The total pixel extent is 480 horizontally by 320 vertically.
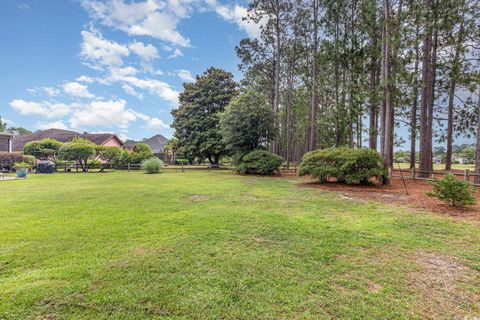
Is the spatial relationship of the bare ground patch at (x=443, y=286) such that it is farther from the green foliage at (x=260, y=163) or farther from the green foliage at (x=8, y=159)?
the green foliage at (x=8, y=159)

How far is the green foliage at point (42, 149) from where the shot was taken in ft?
69.9

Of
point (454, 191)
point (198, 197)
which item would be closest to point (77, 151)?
point (198, 197)

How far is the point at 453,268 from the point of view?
3111 millimetres

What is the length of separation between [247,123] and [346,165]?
7.98 metres

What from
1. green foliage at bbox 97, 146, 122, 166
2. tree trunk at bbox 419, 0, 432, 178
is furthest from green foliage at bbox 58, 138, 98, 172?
tree trunk at bbox 419, 0, 432, 178

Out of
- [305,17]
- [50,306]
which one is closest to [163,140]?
[305,17]

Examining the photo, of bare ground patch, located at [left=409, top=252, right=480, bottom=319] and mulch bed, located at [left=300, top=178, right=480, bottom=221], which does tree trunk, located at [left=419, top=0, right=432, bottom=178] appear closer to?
mulch bed, located at [left=300, top=178, right=480, bottom=221]

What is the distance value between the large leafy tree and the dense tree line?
10.4 feet

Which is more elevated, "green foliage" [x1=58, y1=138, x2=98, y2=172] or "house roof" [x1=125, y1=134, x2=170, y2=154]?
"house roof" [x1=125, y1=134, x2=170, y2=154]

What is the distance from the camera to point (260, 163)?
15.4m

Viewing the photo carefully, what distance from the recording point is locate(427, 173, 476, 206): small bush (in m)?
6.23

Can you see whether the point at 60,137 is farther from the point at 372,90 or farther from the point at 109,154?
the point at 372,90

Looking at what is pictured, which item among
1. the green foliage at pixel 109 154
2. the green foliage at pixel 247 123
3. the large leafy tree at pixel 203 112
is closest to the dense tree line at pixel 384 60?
the green foliage at pixel 247 123

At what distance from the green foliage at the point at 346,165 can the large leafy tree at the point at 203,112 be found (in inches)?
476
